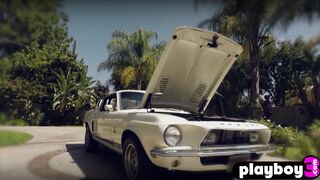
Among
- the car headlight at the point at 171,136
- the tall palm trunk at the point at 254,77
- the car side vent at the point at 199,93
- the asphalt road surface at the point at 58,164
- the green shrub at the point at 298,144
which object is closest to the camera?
the car headlight at the point at 171,136

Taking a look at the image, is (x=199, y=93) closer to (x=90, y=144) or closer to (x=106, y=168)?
(x=106, y=168)

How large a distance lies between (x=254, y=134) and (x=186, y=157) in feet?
3.96

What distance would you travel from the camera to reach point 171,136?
4121mm

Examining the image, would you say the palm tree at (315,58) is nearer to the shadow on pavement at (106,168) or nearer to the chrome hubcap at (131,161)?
the shadow on pavement at (106,168)

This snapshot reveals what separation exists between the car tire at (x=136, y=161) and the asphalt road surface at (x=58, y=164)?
297mm

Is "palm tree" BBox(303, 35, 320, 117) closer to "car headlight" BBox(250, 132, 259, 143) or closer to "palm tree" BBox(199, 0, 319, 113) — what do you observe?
"palm tree" BBox(199, 0, 319, 113)

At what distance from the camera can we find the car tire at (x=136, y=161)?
14.3ft

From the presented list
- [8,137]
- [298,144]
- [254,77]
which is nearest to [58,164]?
[8,137]

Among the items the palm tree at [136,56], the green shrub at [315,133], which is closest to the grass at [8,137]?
the green shrub at [315,133]

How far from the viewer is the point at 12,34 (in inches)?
120

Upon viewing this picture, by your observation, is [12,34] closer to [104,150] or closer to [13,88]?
[13,88]

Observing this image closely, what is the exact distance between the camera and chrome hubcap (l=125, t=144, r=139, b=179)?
461 centimetres

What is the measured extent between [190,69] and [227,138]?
1479mm

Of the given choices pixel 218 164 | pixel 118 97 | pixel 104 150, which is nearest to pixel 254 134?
pixel 218 164
